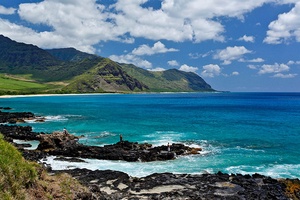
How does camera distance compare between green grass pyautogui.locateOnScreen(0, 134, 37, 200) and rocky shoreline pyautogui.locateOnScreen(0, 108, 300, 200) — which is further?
rocky shoreline pyautogui.locateOnScreen(0, 108, 300, 200)

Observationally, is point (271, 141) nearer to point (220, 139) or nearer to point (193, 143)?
point (220, 139)

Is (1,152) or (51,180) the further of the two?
(51,180)

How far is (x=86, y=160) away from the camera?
43.1m

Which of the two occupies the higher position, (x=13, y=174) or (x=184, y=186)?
(x=13, y=174)

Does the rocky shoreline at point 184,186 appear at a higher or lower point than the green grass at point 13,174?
lower

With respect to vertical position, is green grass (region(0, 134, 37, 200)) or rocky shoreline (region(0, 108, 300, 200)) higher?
green grass (region(0, 134, 37, 200))

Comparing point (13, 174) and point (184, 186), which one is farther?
point (184, 186)

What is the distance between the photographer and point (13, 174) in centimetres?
1697

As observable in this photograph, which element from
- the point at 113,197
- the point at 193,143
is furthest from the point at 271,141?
the point at 113,197

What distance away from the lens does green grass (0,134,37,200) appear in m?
15.7

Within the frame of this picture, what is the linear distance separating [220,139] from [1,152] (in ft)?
169

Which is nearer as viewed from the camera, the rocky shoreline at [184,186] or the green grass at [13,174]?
the green grass at [13,174]

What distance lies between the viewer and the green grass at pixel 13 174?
15.7m

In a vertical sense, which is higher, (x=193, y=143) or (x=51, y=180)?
(x=51, y=180)
